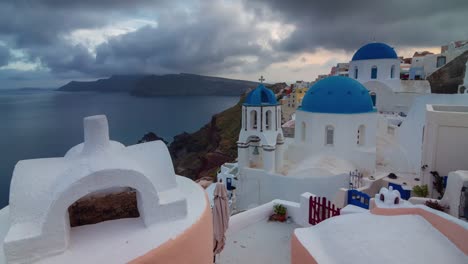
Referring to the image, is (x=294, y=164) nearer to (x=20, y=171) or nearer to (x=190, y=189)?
(x=190, y=189)

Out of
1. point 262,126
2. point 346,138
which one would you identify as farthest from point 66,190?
point 346,138

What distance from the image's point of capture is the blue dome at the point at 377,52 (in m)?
26.3

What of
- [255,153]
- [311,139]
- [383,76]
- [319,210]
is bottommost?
[319,210]

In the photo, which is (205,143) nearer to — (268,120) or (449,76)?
(449,76)

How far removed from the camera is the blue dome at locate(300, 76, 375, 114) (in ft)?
50.0

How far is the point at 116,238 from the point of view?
4.02m

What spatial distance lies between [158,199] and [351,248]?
2.84m

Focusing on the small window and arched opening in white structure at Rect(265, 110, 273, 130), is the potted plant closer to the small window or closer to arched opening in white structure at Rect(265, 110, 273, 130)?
arched opening in white structure at Rect(265, 110, 273, 130)

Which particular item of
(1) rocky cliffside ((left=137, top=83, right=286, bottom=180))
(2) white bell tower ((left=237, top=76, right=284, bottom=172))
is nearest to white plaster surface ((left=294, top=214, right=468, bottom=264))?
(2) white bell tower ((left=237, top=76, right=284, bottom=172))

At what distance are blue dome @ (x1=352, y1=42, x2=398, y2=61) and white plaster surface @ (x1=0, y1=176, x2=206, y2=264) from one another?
26735mm

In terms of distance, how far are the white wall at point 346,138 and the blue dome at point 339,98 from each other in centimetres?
33

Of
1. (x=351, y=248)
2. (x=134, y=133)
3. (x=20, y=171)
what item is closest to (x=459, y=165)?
(x=351, y=248)

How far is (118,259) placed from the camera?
362 centimetres

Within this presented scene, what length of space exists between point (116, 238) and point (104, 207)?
2.18 feet
